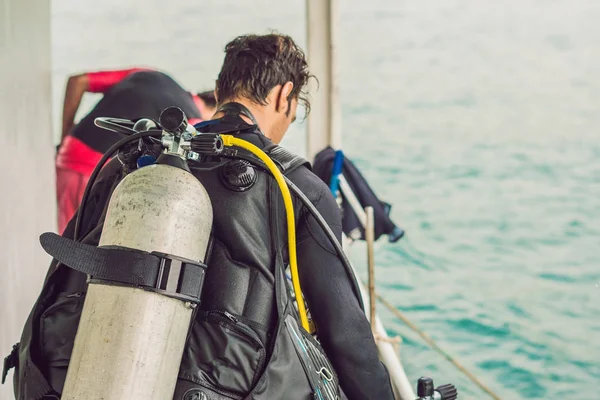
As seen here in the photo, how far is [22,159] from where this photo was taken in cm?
206

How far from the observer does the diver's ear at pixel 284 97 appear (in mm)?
1358

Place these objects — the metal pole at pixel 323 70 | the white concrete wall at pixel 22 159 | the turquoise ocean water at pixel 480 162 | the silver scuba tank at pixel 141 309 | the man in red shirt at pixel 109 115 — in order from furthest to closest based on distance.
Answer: the turquoise ocean water at pixel 480 162, the metal pole at pixel 323 70, the man in red shirt at pixel 109 115, the white concrete wall at pixel 22 159, the silver scuba tank at pixel 141 309

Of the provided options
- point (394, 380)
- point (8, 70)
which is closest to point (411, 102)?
point (394, 380)

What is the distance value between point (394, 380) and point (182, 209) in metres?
1.54

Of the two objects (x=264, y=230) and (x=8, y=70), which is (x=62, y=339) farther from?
(x=8, y=70)

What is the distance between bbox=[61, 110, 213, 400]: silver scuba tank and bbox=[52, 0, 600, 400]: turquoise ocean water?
2.96 metres

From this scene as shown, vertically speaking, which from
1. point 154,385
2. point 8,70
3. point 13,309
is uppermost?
point 8,70

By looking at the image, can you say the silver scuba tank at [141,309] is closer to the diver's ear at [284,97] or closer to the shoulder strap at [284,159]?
the shoulder strap at [284,159]

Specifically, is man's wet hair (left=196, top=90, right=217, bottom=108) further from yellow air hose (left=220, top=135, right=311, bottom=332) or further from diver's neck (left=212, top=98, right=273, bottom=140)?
yellow air hose (left=220, top=135, right=311, bottom=332)

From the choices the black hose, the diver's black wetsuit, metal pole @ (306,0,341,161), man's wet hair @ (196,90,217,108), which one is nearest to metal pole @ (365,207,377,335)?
man's wet hair @ (196,90,217,108)

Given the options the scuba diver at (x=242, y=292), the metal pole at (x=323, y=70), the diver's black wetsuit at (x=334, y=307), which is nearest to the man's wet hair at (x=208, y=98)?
the metal pole at (x=323, y=70)

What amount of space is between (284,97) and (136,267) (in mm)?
527

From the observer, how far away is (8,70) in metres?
1.98

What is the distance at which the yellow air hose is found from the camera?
1.09m
